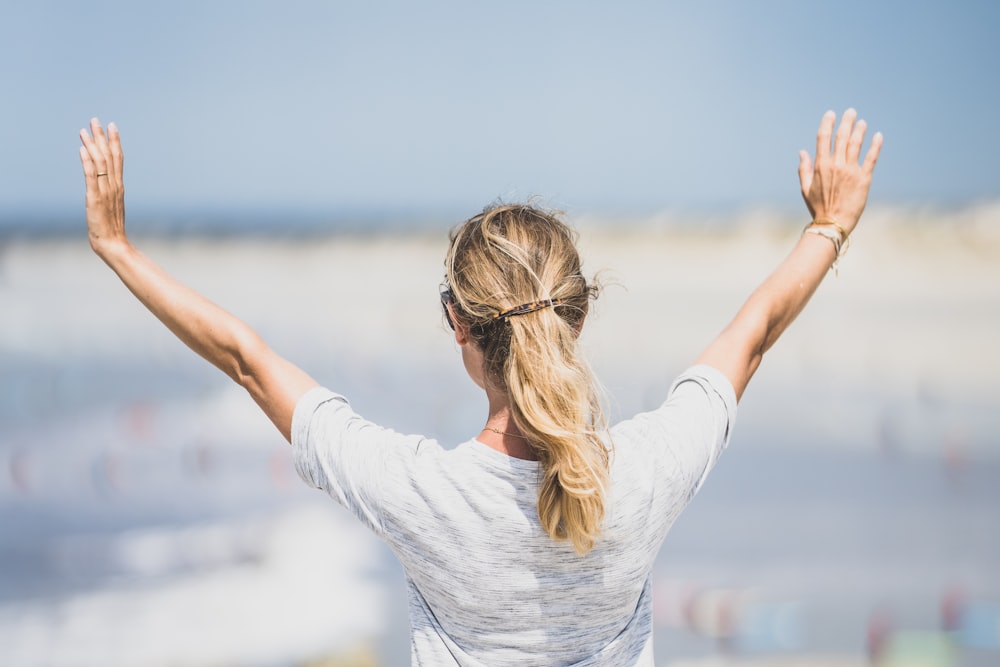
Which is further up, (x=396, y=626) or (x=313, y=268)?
(x=313, y=268)

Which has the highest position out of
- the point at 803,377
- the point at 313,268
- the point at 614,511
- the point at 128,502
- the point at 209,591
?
the point at 313,268

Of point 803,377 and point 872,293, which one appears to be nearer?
point 803,377

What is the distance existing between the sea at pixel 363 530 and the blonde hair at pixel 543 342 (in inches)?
89.8

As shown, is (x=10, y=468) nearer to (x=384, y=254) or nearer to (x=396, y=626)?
(x=396, y=626)

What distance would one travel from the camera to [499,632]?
3.59 ft

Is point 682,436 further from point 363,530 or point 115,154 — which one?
point 363,530

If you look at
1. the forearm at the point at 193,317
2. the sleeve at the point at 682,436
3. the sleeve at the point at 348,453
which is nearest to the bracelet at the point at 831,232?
the sleeve at the point at 682,436

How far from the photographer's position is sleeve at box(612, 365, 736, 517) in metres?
1.11

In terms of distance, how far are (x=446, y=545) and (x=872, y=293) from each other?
6790mm

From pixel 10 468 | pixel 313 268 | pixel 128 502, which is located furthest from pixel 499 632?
pixel 313 268

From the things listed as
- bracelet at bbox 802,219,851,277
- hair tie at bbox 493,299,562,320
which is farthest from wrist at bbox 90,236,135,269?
bracelet at bbox 802,219,851,277

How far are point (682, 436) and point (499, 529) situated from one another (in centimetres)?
24

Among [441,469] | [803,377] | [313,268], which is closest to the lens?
[441,469]

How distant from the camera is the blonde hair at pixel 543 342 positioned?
103cm
